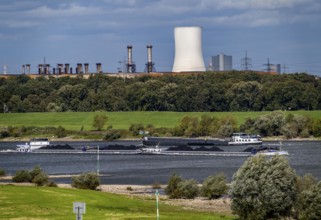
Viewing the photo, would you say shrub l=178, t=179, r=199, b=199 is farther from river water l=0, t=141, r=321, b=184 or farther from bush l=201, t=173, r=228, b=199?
river water l=0, t=141, r=321, b=184

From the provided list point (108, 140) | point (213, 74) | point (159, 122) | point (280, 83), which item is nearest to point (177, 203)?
point (108, 140)

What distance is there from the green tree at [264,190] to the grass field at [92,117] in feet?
337

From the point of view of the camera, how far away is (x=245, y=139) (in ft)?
386

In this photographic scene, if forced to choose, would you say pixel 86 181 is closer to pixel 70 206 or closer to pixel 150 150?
pixel 70 206

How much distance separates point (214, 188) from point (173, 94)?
361 ft

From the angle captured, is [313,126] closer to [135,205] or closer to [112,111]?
[112,111]

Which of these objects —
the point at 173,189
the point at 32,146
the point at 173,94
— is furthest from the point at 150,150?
the point at 173,189

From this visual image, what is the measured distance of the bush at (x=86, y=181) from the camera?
172 feet

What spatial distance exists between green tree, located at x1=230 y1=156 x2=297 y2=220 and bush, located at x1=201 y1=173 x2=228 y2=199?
10.9m

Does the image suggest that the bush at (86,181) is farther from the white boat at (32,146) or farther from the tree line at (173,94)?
the tree line at (173,94)

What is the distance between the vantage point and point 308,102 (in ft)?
492

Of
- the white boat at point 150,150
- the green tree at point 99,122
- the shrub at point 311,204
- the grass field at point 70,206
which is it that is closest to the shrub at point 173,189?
the grass field at point 70,206

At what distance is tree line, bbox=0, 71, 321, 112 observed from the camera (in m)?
152

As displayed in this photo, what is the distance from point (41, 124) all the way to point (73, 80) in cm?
3174
